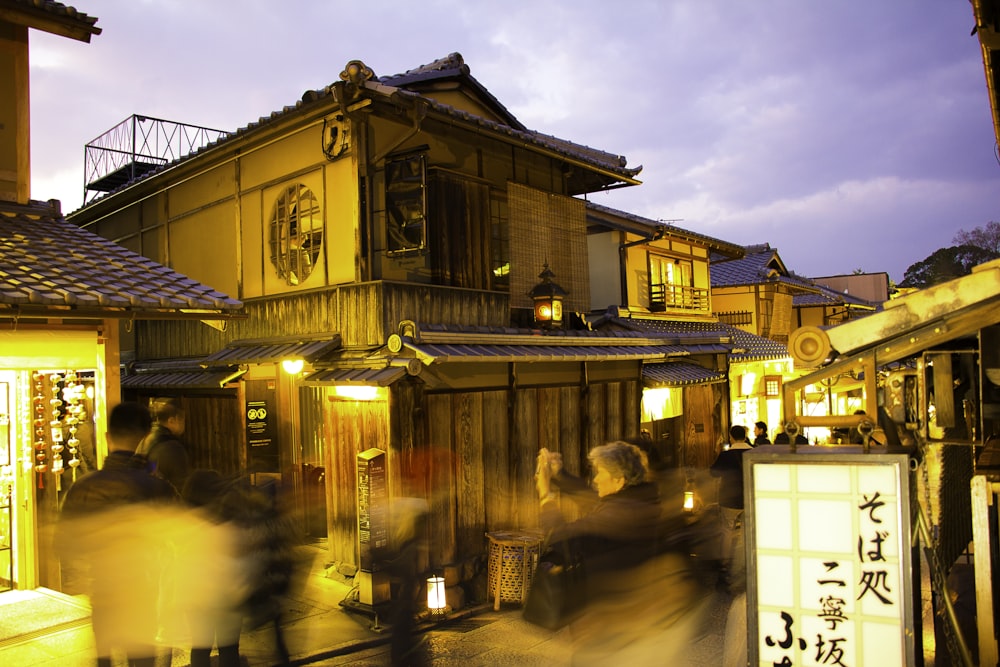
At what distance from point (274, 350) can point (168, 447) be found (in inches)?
192

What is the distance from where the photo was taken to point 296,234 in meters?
12.6

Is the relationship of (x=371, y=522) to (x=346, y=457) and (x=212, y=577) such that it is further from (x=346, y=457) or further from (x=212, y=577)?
(x=212, y=577)

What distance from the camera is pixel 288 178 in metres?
12.6

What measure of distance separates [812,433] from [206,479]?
1960 centimetres

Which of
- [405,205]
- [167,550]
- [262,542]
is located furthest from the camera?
[405,205]

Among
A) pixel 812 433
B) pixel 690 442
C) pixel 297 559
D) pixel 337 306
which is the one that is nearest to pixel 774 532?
pixel 297 559

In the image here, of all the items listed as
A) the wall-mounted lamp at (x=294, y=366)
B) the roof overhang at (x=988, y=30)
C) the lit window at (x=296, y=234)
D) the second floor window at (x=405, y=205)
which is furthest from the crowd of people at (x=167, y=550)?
the roof overhang at (x=988, y=30)

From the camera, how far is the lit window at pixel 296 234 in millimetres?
12250

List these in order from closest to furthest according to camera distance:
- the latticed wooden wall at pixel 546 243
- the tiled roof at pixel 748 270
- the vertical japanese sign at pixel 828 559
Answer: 1. the vertical japanese sign at pixel 828 559
2. the latticed wooden wall at pixel 546 243
3. the tiled roof at pixel 748 270

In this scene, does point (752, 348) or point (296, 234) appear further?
point (752, 348)

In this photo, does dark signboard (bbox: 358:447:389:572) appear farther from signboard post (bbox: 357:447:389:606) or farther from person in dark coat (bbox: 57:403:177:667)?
person in dark coat (bbox: 57:403:177:667)

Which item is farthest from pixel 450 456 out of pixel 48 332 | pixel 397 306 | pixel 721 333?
pixel 721 333

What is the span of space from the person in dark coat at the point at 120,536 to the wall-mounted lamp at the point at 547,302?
834 cm

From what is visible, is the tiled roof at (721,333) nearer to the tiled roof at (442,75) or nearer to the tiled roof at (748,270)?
the tiled roof at (748,270)
